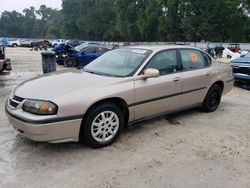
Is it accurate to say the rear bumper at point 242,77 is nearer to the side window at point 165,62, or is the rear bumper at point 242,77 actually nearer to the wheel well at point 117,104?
the side window at point 165,62

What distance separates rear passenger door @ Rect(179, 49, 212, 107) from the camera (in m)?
5.08

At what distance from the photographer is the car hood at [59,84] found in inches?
143

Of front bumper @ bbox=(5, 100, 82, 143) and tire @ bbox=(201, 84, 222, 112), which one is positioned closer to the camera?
front bumper @ bbox=(5, 100, 82, 143)

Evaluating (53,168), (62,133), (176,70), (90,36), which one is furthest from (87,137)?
(90,36)

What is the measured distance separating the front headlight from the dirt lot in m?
0.67

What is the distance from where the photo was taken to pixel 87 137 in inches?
149

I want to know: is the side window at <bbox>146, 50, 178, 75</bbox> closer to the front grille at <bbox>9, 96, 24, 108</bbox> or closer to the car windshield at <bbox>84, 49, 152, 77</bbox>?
the car windshield at <bbox>84, 49, 152, 77</bbox>

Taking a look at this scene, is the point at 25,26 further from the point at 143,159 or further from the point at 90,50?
the point at 143,159

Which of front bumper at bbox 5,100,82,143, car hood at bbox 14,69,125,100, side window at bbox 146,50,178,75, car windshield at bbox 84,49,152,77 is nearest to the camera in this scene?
front bumper at bbox 5,100,82,143

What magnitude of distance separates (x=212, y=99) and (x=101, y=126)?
3060 millimetres

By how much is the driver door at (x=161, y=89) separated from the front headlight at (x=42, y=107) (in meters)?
1.36

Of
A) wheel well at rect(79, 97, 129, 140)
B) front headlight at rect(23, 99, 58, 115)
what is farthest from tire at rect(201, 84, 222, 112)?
front headlight at rect(23, 99, 58, 115)

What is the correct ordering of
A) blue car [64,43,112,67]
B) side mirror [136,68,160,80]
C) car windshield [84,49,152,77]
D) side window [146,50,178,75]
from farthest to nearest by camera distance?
1. blue car [64,43,112,67]
2. side window [146,50,178,75]
3. car windshield [84,49,152,77]
4. side mirror [136,68,160,80]

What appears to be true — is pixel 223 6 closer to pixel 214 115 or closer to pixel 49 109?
pixel 214 115
